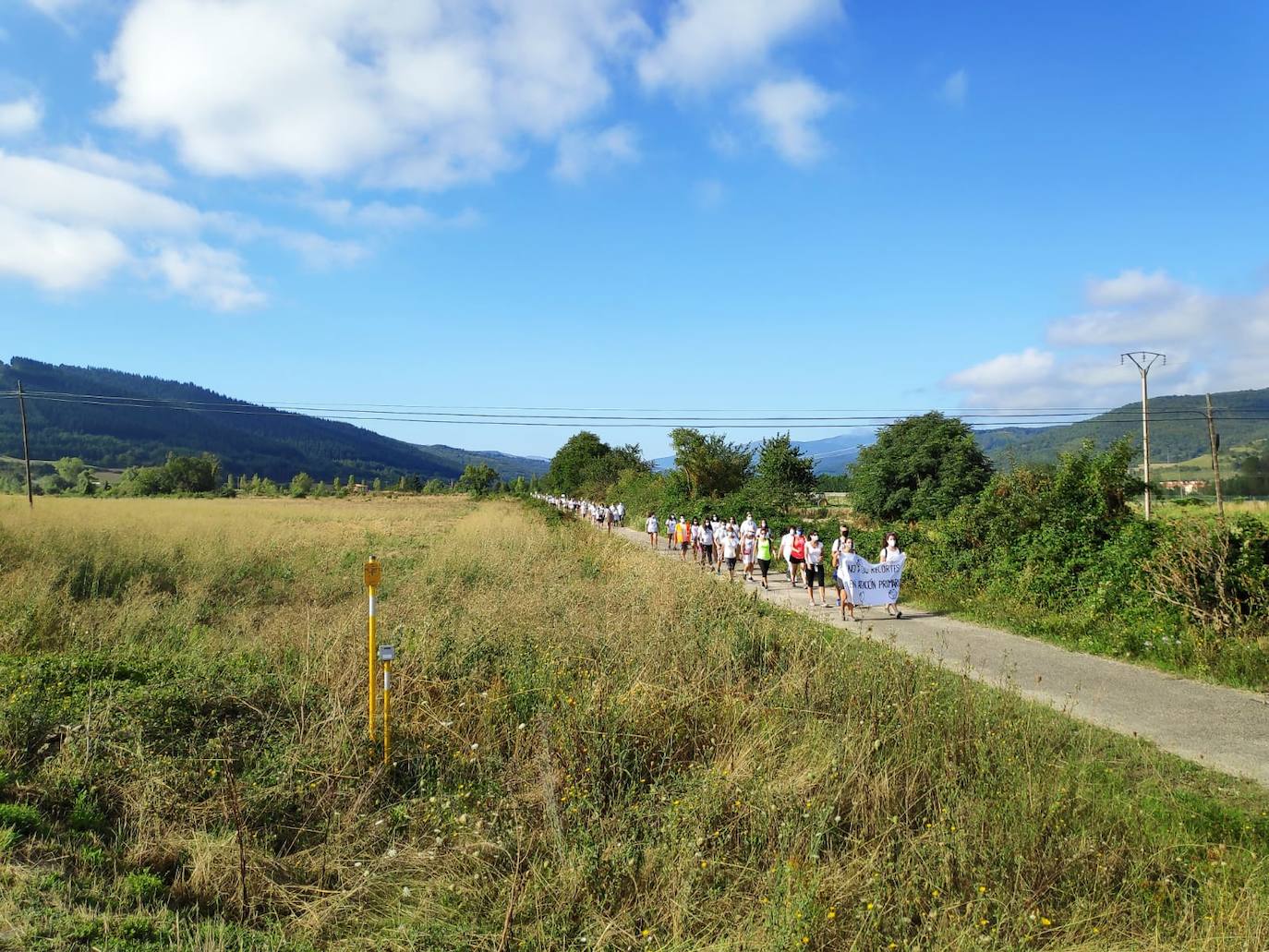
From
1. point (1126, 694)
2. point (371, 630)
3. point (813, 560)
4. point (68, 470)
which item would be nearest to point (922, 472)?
point (813, 560)

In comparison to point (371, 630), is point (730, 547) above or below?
below

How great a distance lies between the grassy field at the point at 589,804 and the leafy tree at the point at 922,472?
23104 mm

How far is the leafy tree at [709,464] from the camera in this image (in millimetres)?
43656

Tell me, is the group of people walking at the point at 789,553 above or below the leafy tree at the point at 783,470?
below

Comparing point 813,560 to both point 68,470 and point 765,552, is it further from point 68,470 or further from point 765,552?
point 68,470

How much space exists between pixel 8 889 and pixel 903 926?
14.9 feet

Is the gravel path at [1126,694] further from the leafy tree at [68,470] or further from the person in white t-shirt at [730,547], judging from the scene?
the leafy tree at [68,470]

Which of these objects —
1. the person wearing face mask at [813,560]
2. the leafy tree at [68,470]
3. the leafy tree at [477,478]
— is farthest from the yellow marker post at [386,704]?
the leafy tree at [477,478]

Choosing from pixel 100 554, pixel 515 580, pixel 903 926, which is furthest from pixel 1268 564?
pixel 100 554

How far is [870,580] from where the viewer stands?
14.3m

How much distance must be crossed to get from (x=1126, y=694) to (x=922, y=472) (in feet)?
77.8

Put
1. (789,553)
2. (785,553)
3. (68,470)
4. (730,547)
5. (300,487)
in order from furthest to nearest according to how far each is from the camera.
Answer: (300,487) < (68,470) < (730,547) < (785,553) < (789,553)

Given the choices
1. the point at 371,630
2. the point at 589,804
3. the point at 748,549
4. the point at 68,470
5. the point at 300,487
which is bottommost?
the point at 589,804

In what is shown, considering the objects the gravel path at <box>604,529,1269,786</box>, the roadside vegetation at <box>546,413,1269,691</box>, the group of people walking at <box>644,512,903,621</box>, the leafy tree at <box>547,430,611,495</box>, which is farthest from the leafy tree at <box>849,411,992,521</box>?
the leafy tree at <box>547,430,611,495</box>
